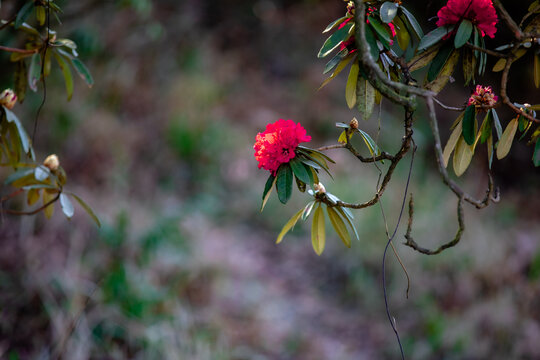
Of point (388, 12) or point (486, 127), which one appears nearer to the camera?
point (388, 12)

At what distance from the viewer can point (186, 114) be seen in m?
3.69

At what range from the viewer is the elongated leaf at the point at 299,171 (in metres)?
0.77

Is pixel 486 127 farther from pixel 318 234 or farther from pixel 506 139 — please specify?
pixel 318 234

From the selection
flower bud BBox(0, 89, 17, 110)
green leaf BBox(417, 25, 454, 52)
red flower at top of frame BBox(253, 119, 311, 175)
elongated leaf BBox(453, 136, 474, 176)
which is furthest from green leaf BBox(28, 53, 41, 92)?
elongated leaf BBox(453, 136, 474, 176)

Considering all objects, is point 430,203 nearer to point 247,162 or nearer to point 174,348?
point 247,162

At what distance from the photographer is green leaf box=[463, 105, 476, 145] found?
799 millimetres

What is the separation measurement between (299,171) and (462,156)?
1.22ft

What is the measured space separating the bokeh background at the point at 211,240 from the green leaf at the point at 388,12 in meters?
1.24

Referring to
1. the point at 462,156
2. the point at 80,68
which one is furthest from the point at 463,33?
the point at 80,68

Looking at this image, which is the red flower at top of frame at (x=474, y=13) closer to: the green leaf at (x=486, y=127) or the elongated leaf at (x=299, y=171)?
the green leaf at (x=486, y=127)

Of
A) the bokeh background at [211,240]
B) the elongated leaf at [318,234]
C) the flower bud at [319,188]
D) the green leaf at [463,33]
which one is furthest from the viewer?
the bokeh background at [211,240]

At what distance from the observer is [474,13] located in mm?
740

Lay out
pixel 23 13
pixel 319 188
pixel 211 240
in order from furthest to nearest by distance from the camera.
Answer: pixel 211 240
pixel 23 13
pixel 319 188

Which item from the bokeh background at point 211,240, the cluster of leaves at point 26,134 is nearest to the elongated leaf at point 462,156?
the cluster of leaves at point 26,134
